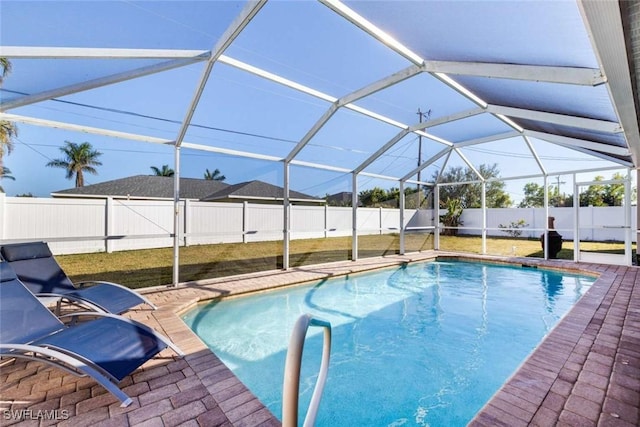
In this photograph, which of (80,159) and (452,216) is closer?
(452,216)

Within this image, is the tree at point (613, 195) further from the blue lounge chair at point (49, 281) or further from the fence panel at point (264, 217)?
the blue lounge chair at point (49, 281)

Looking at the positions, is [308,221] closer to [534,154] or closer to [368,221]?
[368,221]

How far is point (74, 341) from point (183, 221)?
4873 mm

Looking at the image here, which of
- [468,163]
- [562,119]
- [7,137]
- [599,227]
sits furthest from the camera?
[468,163]

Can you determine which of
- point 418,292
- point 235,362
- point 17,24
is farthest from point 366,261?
point 17,24

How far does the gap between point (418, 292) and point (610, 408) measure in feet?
17.3

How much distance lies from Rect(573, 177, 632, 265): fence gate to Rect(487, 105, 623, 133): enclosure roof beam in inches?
223

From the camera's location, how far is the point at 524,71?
155 inches

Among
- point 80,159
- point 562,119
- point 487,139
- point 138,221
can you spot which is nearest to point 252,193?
point 138,221

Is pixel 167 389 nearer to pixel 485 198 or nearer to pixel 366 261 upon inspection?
pixel 366 261

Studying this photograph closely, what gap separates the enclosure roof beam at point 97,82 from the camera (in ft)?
15.1

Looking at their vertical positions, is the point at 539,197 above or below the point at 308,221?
above

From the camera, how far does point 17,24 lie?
9.95 ft

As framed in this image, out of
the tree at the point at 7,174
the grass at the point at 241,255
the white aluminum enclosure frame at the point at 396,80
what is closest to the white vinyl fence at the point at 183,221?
the grass at the point at 241,255
